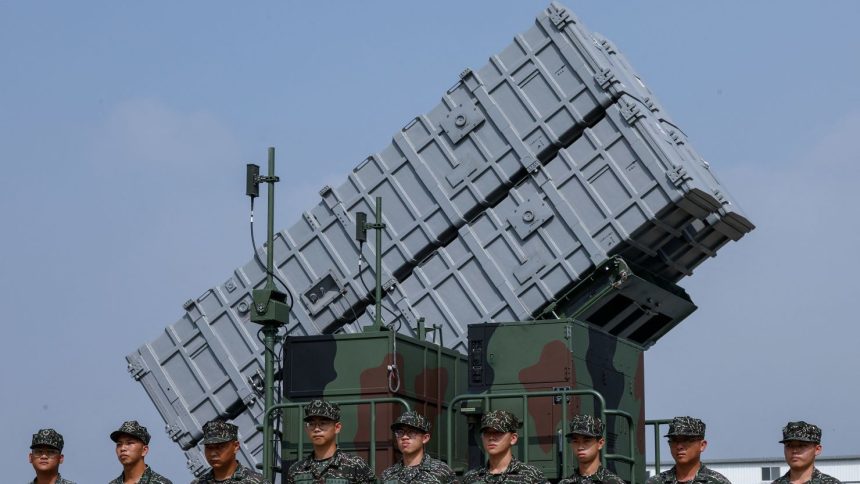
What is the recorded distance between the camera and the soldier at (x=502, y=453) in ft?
32.1

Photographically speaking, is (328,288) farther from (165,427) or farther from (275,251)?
(165,427)

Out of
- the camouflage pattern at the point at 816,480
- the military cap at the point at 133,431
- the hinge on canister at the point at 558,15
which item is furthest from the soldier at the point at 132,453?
the hinge on canister at the point at 558,15

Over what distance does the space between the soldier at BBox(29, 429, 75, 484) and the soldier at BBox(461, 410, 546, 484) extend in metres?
2.58

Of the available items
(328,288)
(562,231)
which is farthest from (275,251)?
(562,231)

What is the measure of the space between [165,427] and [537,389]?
5155 millimetres

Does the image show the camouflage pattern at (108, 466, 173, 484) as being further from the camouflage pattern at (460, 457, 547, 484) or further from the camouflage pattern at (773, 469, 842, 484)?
the camouflage pattern at (773, 469, 842, 484)

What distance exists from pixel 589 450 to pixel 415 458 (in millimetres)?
1076

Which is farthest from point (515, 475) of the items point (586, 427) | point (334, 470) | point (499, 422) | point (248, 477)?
point (248, 477)

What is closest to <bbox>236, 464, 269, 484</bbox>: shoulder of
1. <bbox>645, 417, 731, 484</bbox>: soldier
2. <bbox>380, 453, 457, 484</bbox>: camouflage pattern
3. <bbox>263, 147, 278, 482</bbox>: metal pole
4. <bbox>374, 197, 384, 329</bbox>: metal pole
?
<bbox>380, 453, 457, 484</bbox>: camouflage pattern

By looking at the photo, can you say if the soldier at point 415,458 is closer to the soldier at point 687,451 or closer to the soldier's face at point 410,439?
the soldier's face at point 410,439

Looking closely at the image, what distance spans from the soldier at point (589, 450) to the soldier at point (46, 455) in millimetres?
3099

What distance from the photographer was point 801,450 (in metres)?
9.46

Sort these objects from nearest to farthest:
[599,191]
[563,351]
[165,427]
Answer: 1. [563,351]
2. [599,191]
3. [165,427]

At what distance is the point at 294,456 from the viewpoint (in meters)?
14.0
